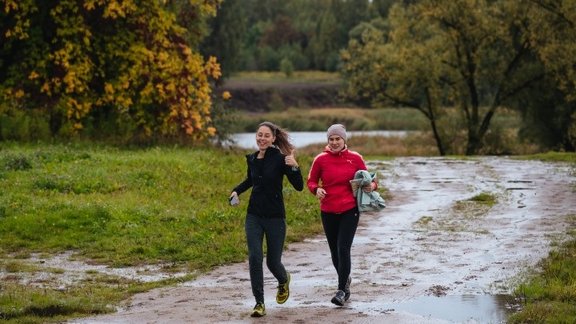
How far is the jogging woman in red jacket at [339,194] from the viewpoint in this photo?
10.5 m

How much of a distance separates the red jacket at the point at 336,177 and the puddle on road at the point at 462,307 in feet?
4.25

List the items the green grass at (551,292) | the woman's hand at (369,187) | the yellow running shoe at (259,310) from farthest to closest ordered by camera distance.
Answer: the woman's hand at (369,187), the yellow running shoe at (259,310), the green grass at (551,292)

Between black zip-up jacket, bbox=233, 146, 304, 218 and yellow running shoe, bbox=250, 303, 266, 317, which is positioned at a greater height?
black zip-up jacket, bbox=233, 146, 304, 218

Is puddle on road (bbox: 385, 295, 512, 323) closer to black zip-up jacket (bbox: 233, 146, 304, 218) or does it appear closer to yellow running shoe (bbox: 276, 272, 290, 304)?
yellow running shoe (bbox: 276, 272, 290, 304)

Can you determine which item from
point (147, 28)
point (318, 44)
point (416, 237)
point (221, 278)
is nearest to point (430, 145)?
point (147, 28)

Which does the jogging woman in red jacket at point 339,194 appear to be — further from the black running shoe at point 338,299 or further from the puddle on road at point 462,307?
the puddle on road at point 462,307

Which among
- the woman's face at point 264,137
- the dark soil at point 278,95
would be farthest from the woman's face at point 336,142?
the dark soil at point 278,95

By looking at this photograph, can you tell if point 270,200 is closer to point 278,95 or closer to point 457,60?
point 457,60

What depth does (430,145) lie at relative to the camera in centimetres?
4859

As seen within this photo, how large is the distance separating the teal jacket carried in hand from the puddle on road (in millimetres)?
1154

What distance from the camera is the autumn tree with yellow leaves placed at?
27.0 meters

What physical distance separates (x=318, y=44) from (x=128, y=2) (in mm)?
101209

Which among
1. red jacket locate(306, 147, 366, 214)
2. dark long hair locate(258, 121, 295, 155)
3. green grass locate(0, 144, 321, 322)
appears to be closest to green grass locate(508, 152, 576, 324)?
red jacket locate(306, 147, 366, 214)

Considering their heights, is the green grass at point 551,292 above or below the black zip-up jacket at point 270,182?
below
